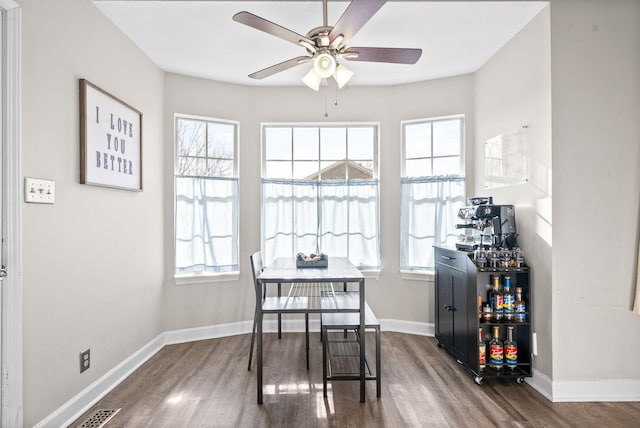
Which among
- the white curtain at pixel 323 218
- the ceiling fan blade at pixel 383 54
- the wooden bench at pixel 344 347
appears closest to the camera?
the ceiling fan blade at pixel 383 54

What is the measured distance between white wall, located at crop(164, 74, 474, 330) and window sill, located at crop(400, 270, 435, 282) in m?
0.06

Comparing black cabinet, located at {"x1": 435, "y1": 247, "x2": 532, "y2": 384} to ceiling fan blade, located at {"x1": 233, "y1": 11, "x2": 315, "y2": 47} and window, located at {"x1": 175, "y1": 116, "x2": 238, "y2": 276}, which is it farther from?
window, located at {"x1": 175, "y1": 116, "x2": 238, "y2": 276}

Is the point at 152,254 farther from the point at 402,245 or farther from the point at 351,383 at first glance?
the point at 402,245

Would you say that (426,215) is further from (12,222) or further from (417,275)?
(12,222)

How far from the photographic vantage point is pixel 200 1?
2410mm

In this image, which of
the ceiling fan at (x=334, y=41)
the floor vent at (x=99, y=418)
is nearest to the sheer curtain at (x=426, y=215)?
the ceiling fan at (x=334, y=41)

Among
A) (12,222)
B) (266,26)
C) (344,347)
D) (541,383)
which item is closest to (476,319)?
(541,383)

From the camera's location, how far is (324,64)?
2.01 meters

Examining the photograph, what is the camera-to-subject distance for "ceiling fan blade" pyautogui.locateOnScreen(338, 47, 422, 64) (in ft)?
6.98

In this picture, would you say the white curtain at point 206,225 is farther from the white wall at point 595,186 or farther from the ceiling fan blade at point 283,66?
the white wall at point 595,186

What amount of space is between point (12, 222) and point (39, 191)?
8.8 inches

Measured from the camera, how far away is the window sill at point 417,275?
3.71 m

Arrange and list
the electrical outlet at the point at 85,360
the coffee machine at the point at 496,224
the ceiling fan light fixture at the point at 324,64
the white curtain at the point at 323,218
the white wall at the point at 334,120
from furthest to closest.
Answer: the white curtain at the point at 323,218 < the white wall at the point at 334,120 < the coffee machine at the point at 496,224 < the electrical outlet at the point at 85,360 < the ceiling fan light fixture at the point at 324,64

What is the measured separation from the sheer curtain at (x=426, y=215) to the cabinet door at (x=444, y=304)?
1.30ft
